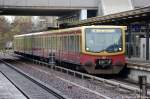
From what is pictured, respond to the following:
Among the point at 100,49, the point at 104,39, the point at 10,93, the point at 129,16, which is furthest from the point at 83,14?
the point at 10,93

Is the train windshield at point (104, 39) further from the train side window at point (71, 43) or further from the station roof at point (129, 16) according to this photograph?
the train side window at point (71, 43)

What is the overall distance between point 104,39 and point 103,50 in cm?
68

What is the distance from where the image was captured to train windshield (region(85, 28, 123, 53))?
2706 centimetres

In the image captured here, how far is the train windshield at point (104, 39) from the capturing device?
27.1 metres


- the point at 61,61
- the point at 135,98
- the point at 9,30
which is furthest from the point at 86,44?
the point at 9,30

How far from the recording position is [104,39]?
2727cm

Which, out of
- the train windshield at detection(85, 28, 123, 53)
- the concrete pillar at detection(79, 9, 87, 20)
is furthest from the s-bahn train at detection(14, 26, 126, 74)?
the concrete pillar at detection(79, 9, 87, 20)

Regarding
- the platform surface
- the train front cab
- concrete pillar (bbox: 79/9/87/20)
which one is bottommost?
the platform surface

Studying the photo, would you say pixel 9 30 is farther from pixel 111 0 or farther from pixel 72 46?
pixel 72 46

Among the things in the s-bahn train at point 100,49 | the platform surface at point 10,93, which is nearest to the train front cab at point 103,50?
the s-bahn train at point 100,49

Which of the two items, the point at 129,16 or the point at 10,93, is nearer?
the point at 10,93

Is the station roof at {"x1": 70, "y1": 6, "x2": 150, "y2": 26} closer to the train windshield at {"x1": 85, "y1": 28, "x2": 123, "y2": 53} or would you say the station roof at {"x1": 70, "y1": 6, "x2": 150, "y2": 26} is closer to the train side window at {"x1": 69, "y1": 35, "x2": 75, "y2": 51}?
the train windshield at {"x1": 85, "y1": 28, "x2": 123, "y2": 53}

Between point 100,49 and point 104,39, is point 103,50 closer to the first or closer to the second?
point 100,49

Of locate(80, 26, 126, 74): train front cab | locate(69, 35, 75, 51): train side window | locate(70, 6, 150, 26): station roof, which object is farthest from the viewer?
locate(69, 35, 75, 51): train side window
